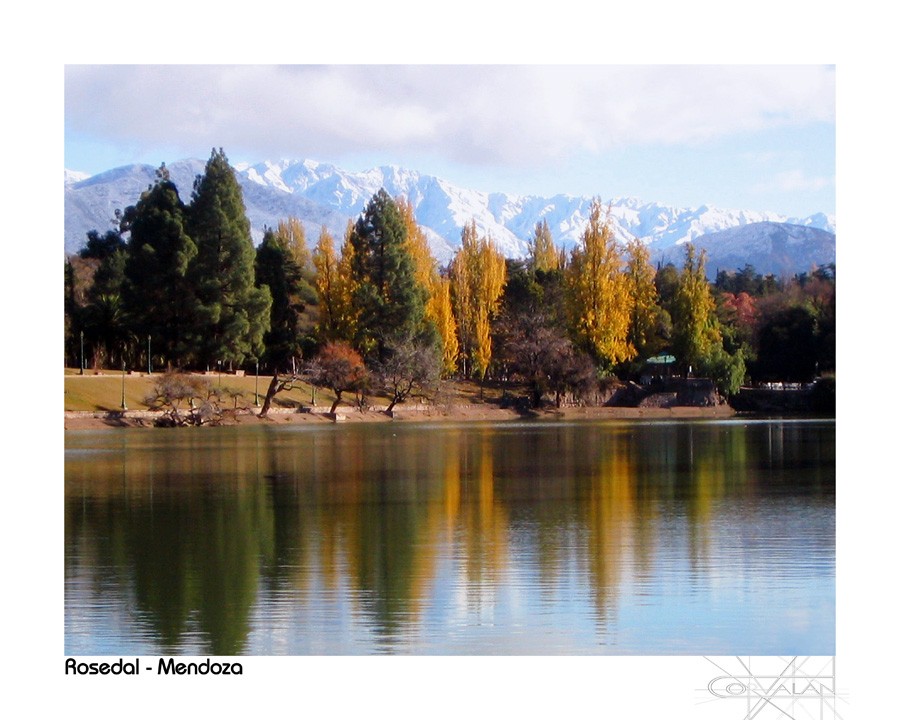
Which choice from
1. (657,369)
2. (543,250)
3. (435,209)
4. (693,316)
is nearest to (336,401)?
(657,369)

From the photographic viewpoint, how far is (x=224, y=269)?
27.8 m

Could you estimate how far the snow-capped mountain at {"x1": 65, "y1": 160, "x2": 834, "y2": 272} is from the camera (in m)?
52.3

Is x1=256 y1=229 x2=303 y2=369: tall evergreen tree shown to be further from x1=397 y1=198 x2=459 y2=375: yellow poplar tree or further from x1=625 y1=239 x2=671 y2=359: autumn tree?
x1=625 y1=239 x2=671 y2=359: autumn tree

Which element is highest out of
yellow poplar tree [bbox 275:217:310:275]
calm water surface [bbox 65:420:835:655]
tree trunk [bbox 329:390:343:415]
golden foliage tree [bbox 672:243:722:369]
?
yellow poplar tree [bbox 275:217:310:275]

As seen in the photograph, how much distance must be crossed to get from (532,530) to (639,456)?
681 centimetres

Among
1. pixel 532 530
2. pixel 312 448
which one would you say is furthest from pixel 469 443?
pixel 532 530

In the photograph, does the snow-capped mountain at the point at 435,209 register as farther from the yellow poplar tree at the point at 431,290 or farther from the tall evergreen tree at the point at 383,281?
the tall evergreen tree at the point at 383,281

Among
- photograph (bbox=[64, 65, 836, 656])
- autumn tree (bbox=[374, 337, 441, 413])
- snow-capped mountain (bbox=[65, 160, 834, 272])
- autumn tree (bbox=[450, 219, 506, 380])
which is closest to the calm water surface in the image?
photograph (bbox=[64, 65, 836, 656])

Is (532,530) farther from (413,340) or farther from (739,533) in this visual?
(413,340)

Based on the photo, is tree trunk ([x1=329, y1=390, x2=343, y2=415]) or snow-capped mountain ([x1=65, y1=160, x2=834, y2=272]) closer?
tree trunk ([x1=329, y1=390, x2=343, y2=415])

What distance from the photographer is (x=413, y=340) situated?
96.0 ft

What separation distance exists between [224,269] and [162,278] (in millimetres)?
1401

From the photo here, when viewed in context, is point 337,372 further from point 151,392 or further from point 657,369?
point 657,369

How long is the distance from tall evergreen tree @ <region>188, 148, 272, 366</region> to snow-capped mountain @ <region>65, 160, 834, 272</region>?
20036 mm
